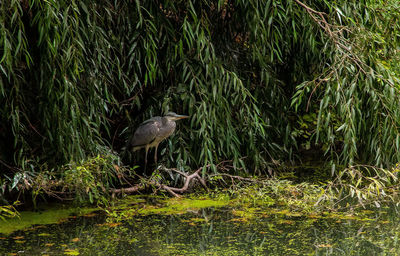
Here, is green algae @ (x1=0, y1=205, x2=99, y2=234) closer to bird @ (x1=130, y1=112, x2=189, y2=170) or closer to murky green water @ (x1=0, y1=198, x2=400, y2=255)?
murky green water @ (x1=0, y1=198, x2=400, y2=255)

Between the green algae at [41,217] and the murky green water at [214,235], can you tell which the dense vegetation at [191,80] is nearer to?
the green algae at [41,217]

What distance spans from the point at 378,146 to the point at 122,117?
2.53 meters

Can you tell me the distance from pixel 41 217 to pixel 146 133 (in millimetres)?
1225

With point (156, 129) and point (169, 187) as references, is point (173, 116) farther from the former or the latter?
point (169, 187)

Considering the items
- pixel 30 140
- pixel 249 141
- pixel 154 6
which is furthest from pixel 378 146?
pixel 30 140

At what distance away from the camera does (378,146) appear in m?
5.46

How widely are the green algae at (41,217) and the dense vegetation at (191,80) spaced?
191 millimetres

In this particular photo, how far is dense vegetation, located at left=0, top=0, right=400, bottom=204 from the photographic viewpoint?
4.80 meters

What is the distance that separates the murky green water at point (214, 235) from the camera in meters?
4.01

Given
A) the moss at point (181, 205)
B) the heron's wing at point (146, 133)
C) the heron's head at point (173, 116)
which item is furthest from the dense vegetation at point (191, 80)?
the moss at point (181, 205)

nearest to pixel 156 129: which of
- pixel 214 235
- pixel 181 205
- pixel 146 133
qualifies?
pixel 146 133

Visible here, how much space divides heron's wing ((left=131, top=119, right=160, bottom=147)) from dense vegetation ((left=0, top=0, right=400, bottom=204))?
0.23 metres

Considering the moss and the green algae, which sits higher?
the green algae

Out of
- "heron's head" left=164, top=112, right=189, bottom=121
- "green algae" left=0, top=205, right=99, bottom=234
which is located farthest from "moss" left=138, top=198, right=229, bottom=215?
"heron's head" left=164, top=112, right=189, bottom=121
